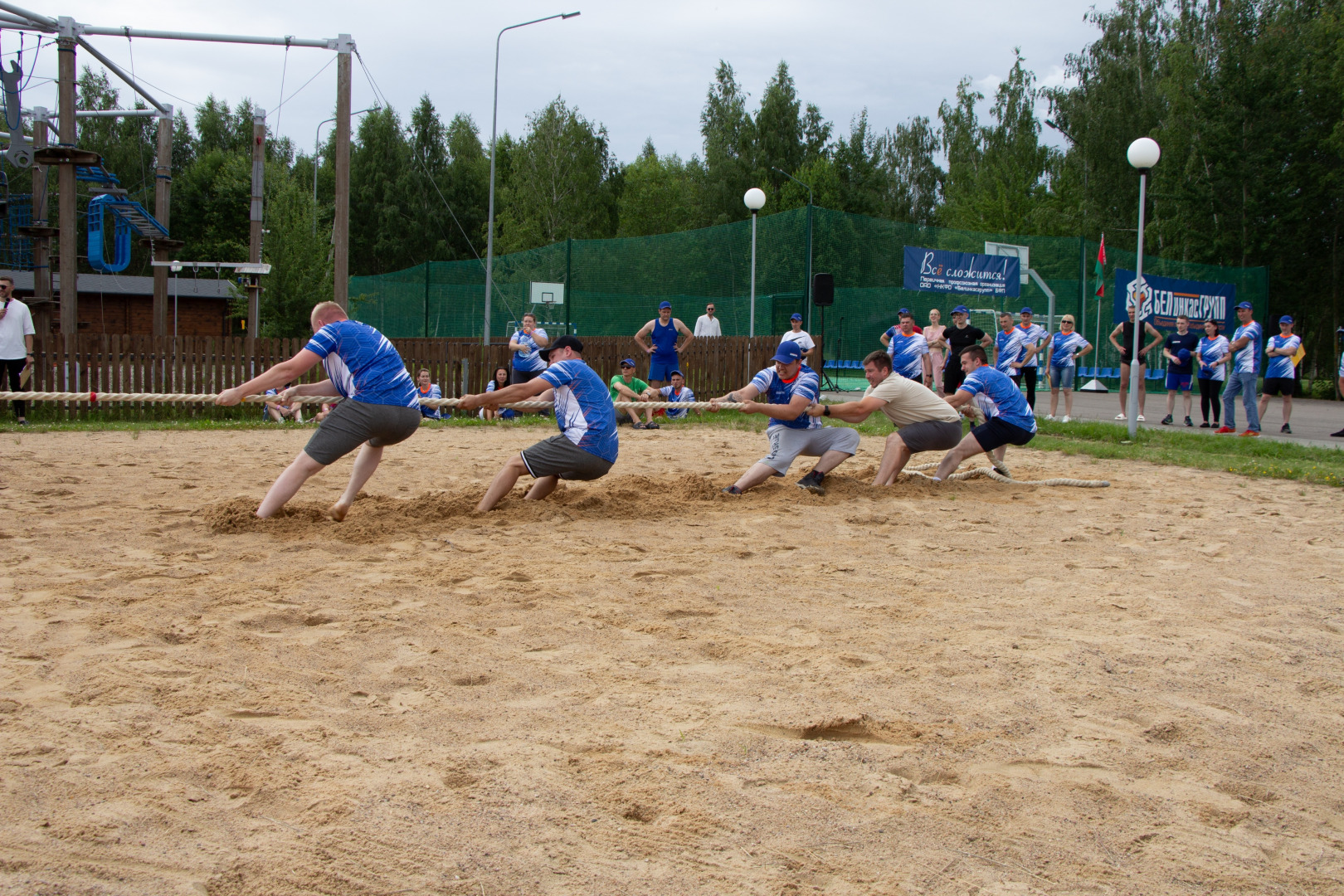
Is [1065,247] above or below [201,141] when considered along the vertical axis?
below

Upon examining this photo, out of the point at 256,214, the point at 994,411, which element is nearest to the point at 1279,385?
the point at 994,411

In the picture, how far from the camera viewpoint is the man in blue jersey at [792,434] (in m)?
7.83

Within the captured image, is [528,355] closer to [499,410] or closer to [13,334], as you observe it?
[499,410]

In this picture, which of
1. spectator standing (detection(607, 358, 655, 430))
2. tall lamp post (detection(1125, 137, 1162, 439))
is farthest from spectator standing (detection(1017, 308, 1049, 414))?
spectator standing (detection(607, 358, 655, 430))

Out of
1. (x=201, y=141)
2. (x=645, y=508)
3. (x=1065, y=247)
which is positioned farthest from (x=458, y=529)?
(x=201, y=141)

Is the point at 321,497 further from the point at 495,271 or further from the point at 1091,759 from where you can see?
the point at 495,271

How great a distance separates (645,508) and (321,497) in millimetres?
2536

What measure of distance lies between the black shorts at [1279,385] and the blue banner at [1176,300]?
7.73 meters

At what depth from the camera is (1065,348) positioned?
1468cm

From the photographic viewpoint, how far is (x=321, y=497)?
7438 millimetres

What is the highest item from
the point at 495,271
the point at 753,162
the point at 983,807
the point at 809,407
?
the point at 753,162

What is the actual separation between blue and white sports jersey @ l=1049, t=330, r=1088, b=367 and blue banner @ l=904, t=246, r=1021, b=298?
17.6ft

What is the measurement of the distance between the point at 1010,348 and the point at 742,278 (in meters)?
13.1

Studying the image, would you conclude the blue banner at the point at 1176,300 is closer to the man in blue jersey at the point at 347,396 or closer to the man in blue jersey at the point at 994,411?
the man in blue jersey at the point at 994,411
